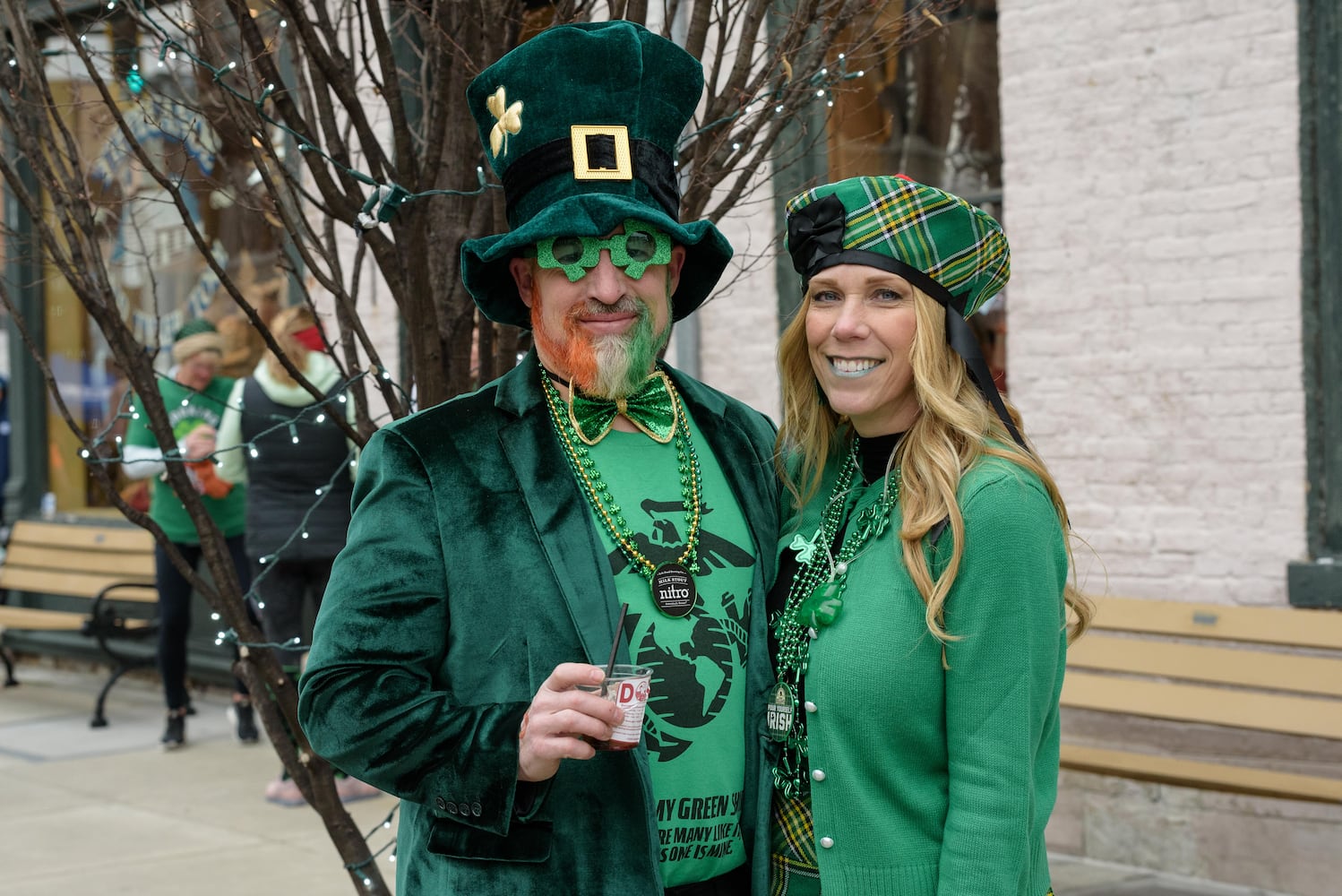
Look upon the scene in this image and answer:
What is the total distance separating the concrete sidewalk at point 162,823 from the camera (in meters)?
5.07

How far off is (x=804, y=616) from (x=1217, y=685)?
3.18 metres

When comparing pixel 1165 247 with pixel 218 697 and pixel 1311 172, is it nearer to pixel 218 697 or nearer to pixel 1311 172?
pixel 1311 172

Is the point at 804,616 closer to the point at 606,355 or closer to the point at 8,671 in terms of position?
the point at 606,355

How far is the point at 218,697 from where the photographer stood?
330 inches

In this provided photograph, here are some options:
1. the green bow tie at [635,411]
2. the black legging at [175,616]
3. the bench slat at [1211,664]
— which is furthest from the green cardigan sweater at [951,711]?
the black legging at [175,616]

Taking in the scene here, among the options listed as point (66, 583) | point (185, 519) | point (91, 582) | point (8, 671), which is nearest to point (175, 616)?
point (185, 519)

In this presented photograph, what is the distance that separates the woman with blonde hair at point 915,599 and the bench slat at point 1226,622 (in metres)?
2.65

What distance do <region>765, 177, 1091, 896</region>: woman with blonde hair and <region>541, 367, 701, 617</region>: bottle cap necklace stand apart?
17 centimetres

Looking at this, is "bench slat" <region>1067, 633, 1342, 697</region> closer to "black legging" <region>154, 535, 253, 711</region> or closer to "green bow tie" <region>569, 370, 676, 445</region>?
"green bow tie" <region>569, 370, 676, 445</region>

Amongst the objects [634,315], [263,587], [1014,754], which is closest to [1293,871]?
[1014,754]

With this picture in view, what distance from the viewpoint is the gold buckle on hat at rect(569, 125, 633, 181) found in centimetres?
226

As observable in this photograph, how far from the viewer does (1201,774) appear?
4539 millimetres

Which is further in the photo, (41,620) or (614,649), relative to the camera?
(41,620)

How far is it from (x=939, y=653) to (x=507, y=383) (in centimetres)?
77
